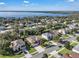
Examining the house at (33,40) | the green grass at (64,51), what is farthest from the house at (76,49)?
the house at (33,40)

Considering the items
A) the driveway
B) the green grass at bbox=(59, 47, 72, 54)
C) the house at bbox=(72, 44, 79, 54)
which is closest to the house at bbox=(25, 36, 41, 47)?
the driveway

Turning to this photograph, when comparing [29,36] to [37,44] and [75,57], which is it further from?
[75,57]

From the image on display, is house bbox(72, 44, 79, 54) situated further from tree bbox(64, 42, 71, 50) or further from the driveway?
the driveway

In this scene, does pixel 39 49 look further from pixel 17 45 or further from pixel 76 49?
pixel 76 49

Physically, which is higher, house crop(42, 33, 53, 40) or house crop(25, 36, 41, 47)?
house crop(42, 33, 53, 40)

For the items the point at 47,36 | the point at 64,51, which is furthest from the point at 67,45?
the point at 47,36

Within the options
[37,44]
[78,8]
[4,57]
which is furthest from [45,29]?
[4,57]

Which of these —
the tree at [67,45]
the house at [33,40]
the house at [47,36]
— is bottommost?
the tree at [67,45]

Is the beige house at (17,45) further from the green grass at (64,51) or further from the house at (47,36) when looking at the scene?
the green grass at (64,51)
